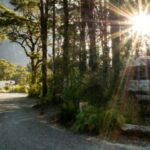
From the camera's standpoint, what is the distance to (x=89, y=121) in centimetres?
1232

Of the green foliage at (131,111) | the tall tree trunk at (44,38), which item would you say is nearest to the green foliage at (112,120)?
the green foliage at (131,111)

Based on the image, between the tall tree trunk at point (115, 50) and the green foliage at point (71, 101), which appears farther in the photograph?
the tall tree trunk at point (115, 50)

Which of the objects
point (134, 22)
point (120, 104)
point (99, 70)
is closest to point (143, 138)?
point (120, 104)

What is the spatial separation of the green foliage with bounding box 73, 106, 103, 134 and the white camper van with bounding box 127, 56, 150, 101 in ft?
7.57

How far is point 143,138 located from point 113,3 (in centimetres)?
1004

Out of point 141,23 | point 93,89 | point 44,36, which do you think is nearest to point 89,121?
point 93,89

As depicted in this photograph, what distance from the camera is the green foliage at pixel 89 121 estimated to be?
12.3m

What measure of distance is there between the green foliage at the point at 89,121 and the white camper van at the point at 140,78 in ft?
7.57

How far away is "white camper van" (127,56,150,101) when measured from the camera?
47.5 feet

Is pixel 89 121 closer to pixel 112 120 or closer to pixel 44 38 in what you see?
pixel 112 120

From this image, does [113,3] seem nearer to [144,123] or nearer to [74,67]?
[74,67]

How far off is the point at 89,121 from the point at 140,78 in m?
3.99

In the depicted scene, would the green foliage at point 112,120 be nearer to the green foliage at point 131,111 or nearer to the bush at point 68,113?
the green foliage at point 131,111

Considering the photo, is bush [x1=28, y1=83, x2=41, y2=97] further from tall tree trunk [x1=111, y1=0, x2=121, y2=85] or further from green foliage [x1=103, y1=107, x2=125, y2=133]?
green foliage [x1=103, y1=107, x2=125, y2=133]
